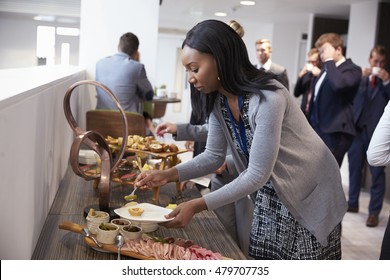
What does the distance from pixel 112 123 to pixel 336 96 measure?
1509 mm

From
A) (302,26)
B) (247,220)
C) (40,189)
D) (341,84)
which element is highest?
(302,26)

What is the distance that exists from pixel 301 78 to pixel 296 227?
9.26ft

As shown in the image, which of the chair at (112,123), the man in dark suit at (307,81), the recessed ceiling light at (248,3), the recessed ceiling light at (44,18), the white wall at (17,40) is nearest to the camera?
the chair at (112,123)

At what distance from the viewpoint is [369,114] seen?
13.6 feet

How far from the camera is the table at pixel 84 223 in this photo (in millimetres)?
1162

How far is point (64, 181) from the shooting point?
189cm

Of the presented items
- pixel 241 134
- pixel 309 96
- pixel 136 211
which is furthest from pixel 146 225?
pixel 309 96

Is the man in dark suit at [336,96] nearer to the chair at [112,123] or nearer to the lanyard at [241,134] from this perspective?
the chair at [112,123]

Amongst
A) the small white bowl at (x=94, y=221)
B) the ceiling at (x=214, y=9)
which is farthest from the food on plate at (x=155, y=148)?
the ceiling at (x=214, y=9)

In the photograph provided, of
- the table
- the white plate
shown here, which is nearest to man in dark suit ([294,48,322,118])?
the table

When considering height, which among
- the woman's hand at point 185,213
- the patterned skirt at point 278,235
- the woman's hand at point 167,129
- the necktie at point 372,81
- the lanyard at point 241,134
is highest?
the necktie at point 372,81

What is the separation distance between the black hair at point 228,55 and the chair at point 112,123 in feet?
4.51
